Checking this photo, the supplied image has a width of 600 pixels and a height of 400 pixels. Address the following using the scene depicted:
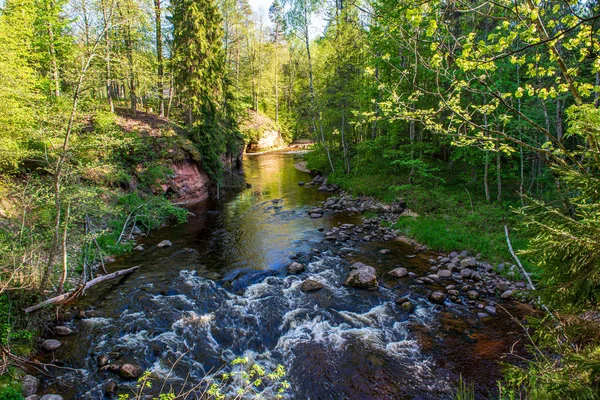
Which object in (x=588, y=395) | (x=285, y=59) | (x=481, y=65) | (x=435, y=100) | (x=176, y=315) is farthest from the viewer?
(x=285, y=59)

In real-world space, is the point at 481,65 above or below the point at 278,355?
above

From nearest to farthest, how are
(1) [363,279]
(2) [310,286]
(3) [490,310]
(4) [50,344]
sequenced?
(4) [50,344] < (3) [490,310] < (2) [310,286] < (1) [363,279]

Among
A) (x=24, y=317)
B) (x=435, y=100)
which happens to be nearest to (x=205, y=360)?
(x=24, y=317)

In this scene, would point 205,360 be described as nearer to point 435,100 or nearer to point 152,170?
point 152,170

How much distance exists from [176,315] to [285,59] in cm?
5428

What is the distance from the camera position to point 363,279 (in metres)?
9.95

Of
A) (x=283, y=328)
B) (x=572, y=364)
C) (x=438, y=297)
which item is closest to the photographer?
(x=572, y=364)

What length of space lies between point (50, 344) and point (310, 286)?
651cm

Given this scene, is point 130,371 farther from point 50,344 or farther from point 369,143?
point 369,143

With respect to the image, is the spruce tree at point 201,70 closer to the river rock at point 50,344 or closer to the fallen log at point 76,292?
the fallen log at point 76,292

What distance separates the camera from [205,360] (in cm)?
704

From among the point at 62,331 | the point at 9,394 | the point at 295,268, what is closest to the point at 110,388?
the point at 9,394

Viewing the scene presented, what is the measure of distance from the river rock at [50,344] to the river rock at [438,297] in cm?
944

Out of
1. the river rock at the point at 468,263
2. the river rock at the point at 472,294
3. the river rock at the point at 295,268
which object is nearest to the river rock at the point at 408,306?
the river rock at the point at 472,294
